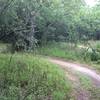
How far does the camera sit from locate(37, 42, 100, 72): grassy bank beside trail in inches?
722

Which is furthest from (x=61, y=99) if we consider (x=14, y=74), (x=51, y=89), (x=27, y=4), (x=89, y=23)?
(x=89, y=23)

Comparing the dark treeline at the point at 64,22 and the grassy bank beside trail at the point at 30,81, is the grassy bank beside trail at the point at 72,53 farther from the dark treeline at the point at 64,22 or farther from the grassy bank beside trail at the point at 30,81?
the grassy bank beside trail at the point at 30,81

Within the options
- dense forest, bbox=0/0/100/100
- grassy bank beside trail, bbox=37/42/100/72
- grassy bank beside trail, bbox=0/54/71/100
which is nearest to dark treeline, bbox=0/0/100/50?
dense forest, bbox=0/0/100/100

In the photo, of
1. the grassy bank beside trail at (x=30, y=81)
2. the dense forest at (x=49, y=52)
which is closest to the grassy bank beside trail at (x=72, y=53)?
the dense forest at (x=49, y=52)

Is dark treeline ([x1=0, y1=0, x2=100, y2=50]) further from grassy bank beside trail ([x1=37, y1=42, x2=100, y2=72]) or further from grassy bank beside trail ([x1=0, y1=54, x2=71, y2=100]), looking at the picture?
grassy bank beside trail ([x1=0, y1=54, x2=71, y2=100])

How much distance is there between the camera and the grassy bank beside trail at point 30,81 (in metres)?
9.18

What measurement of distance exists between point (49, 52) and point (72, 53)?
1640 mm

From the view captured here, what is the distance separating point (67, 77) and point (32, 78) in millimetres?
2260

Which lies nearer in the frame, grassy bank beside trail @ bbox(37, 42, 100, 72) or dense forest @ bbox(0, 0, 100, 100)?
dense forest @ bbox(0, 0, 100, 100)

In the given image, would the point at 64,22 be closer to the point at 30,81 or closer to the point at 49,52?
the point at 49,52

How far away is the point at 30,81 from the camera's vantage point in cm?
1049

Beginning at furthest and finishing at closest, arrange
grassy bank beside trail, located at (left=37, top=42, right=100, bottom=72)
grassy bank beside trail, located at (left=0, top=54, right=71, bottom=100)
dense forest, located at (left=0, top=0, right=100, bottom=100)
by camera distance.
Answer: grassy bank beside trail, located at (left=37, top=42, right=100, bottom=72) < dense forest, located at (left=0, top=0, right=100, bottom=100) < grassy bank beside trail, located at (left=0, top=54, right=71, bottom=100)

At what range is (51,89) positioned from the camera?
10.3 m

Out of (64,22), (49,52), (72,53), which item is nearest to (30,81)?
(49,52)
